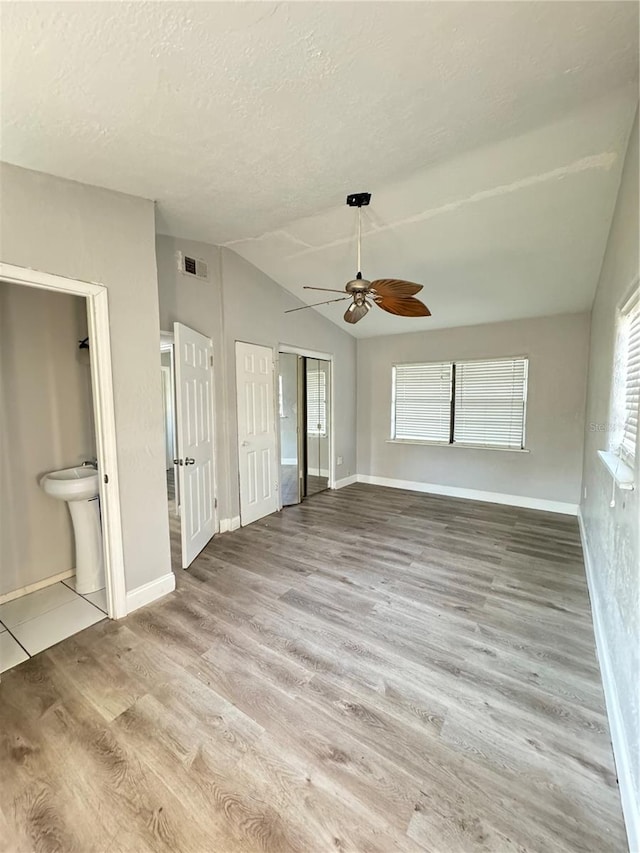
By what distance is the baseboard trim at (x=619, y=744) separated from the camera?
1124 millimetres

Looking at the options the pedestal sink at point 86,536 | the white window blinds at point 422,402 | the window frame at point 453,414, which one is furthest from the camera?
the white window blinds at point 422,402

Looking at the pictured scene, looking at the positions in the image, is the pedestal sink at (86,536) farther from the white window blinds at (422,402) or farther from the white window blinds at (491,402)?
the white window blinds at (491,402)

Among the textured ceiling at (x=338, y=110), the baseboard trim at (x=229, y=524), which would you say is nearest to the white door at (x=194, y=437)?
the baseboard trim at (x=229, y=524)

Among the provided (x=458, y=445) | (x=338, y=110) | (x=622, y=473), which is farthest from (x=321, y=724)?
(x=458, y=445)

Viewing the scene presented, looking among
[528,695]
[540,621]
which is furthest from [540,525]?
[528,695]

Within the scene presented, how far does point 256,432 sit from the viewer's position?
410 cm

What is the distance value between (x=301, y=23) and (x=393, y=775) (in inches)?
111

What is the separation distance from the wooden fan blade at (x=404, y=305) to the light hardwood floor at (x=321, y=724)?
2.10 metres

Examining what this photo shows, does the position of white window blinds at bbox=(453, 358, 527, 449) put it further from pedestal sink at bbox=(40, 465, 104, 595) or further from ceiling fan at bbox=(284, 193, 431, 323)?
pedestal sink at bbox=(40, 465, 104, 595)

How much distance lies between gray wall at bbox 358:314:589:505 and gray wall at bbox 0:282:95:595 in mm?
4082

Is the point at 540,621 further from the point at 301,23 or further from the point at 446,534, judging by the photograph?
the point at 301,23

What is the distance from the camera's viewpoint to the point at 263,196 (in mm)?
2504

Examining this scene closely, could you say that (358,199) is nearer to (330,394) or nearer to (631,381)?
(631,381)

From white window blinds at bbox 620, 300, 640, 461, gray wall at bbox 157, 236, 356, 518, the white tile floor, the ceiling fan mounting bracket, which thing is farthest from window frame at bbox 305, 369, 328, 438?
white window blinds at bbox 620, 300, 640, 461
